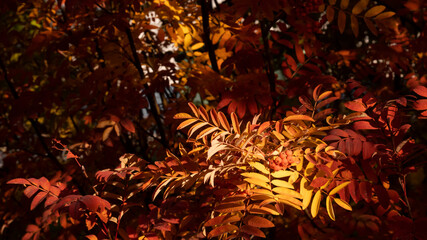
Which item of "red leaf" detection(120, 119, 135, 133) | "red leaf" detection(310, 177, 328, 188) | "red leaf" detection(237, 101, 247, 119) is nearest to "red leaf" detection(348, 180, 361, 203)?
"red leaf" detection(310, 177, 328, 188)

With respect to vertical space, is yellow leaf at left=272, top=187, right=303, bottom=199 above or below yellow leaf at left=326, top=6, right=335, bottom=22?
below

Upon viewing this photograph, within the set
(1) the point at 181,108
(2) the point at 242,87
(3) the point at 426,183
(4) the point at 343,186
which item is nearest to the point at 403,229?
(4) the point at 343,186

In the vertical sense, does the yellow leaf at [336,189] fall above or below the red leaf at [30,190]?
below

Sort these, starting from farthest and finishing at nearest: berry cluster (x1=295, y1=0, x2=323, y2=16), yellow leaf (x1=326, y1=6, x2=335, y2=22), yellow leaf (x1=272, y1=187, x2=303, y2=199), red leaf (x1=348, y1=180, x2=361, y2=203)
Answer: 1. berry cluster (x1=295, y1=0, x2=323, y2=16)
2. yellow leaf (x1=326, y1=6, x2=335, y2=22)
3. red leaf (x1=348, y1=180, x2=361, y2=203)
4. yellow leaf (x1=272, y1=187, x2=303, y2=199)

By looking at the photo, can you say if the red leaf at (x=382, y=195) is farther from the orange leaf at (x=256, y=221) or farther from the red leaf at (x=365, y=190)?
the orange leaf at (x=256, y=221)

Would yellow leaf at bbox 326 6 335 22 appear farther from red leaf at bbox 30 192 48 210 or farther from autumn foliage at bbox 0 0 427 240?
red leaf at bbox 30 192 48 210

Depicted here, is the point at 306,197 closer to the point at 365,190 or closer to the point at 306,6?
the point at 365,190

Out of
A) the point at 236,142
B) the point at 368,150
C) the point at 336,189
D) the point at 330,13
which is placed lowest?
the point at 336,189

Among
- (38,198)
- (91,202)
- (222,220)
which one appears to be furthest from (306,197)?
(38,198)

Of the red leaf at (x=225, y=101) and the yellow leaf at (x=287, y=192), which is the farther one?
the red leaf at (x=225, y=101)

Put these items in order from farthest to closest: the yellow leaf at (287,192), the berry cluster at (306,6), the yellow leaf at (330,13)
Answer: the berry cluster at (306,6)
the yellow leaf at (330,13)
the yellow leaf at (287,192)

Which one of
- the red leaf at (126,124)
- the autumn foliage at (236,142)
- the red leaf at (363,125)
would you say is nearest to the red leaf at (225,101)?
the autumn foliage at (236,142)

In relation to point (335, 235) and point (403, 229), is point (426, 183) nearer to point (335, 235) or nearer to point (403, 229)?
point (335, 235)

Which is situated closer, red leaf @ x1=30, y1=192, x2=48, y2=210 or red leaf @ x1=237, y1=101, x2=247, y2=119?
red leaf @ x1=30, y1=192, x2=48, y2=210
